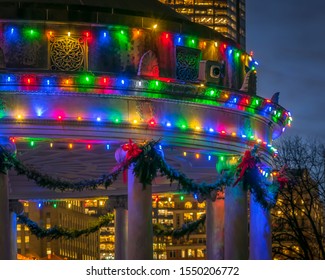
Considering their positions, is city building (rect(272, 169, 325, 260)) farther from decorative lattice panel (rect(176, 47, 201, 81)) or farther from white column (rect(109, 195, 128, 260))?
decorative lattice panel (rect(176, 47, 201, 81))

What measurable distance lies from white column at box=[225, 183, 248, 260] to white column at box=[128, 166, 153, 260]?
19.0ft

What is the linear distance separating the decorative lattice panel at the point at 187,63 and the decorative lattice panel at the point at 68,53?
4513mm

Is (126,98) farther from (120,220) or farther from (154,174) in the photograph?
(120,220)

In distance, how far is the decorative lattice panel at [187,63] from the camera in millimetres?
52812

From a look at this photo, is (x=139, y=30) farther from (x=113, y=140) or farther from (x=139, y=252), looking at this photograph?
(x=139, y=252)

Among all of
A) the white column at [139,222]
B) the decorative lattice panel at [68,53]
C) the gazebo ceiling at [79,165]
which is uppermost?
the decorative lattice panel at [68,53]

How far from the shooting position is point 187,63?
53.0m

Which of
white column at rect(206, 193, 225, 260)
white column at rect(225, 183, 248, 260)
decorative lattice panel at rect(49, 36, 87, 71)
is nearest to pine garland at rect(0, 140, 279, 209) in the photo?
white column at rect(225, 183, 248, 260)

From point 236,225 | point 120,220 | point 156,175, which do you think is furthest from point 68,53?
point 120,220

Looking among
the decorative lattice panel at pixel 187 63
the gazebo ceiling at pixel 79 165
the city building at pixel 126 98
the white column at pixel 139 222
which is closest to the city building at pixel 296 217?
the gazebo ceiling at pixel 79 165

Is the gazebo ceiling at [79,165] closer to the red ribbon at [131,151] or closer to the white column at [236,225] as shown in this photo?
the red ribbon at [131,151]
